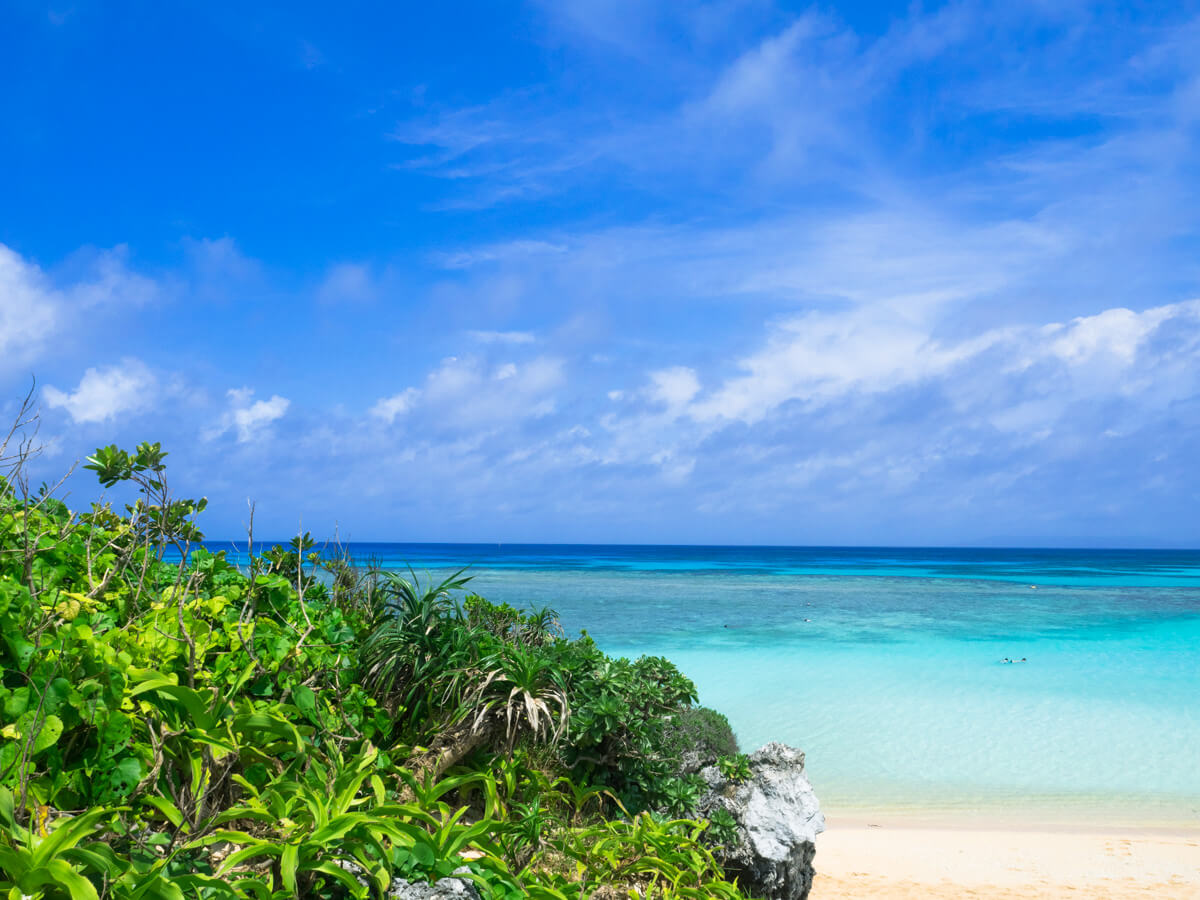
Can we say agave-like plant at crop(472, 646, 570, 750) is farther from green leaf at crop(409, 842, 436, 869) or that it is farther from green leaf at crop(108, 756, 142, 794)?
green leaf at crop(108, 756, 142, 794)

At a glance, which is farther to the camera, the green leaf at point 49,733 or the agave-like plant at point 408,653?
the agave-like plant at point 408,653

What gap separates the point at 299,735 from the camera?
2965mm

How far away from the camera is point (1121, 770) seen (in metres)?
11.4

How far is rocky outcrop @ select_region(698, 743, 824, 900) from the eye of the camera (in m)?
4.87

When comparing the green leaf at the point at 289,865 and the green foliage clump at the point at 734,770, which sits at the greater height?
the green leaf at the point at 289,865

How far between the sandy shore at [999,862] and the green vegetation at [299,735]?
3363mm

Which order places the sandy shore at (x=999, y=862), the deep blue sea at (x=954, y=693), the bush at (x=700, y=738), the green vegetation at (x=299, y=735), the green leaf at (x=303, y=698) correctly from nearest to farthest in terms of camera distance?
the green vegetation at (x=299, y=735), the green leaf at (x=303, y=698), the bush at (x=700, y=738), the sandy shore at (x=999, y=862), the deep blue sea at (x=954, y=693)

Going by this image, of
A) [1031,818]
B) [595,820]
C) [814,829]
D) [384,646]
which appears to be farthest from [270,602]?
[1031,818]

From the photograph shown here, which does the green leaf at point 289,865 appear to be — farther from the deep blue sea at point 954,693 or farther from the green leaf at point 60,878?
the deep blue sea at point 954,693

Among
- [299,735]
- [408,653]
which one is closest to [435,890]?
[299,735]

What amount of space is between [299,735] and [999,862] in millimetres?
8194

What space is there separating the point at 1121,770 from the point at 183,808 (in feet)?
44.7

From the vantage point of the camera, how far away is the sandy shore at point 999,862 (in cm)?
719

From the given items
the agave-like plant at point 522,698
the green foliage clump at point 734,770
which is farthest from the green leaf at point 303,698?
the green foliage clump at point 734,770
